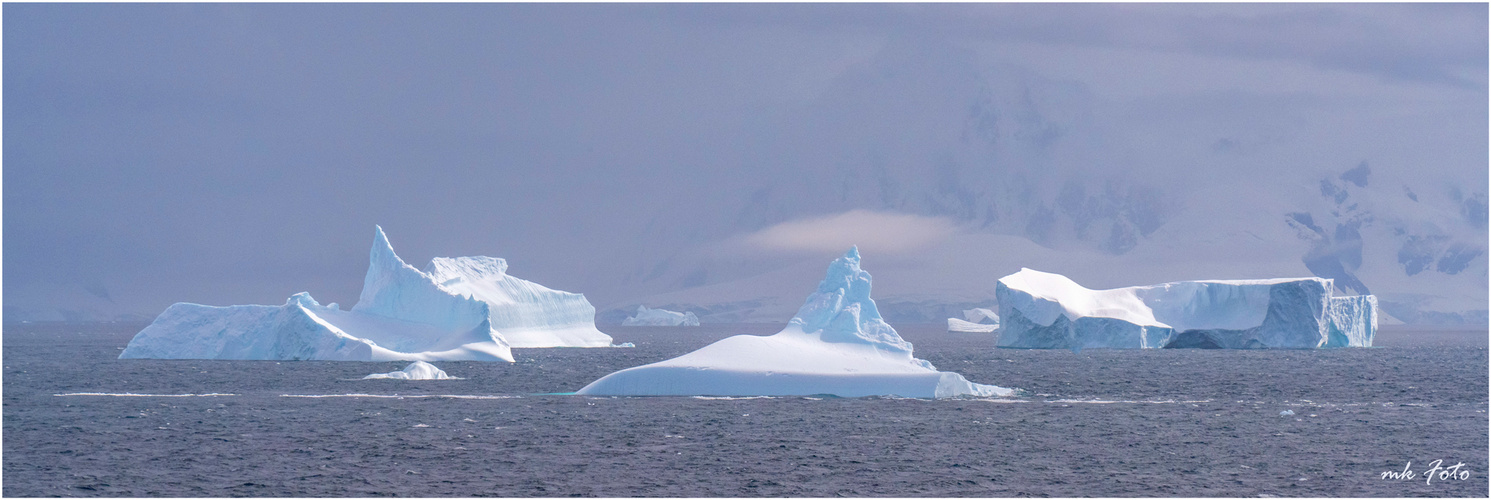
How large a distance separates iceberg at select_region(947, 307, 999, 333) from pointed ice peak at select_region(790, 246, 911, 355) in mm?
82594

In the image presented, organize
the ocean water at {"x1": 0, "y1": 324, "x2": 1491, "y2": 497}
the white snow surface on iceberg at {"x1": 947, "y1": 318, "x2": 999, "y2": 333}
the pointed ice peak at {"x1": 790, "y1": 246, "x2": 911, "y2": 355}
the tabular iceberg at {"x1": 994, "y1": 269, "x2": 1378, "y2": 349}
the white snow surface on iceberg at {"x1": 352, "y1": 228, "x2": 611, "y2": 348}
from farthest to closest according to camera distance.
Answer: the white snow surface on iceberg at {"x1": 947, "y1": 318, "x2": 999, "y2": 333} → the tabular iceberg at {"x1": 994, "y1": 269, "x2": 1378, "y2": 349} → the white snow surface on iceberg at {"x1": 352, "y1": 228, "x2": 611, "y2": 348} → the pointed ice peak at {"x1": 790, "y1": 246, "x2": 911, "y2": 355} → the ocean water at {"x1": 0, "y1": 324, "x2": 1491, "y2": 497}

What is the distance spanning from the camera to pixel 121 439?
21.3m

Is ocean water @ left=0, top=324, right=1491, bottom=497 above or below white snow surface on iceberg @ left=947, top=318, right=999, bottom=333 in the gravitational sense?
below

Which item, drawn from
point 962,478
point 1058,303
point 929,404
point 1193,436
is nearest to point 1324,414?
point 1193,436

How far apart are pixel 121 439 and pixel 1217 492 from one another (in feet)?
53.0

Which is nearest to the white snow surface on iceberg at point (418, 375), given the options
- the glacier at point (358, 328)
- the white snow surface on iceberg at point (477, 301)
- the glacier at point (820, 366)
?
the glacier at point (358, 328)

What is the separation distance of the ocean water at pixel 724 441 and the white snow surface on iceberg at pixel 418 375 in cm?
135

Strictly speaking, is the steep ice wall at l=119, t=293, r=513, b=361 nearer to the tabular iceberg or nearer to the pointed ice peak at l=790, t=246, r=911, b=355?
the pointed ice peak at l=790, t=246, r=911, b=355

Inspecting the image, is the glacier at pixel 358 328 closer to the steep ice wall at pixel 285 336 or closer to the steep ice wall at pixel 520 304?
the steep ice wall at pixel 285 336

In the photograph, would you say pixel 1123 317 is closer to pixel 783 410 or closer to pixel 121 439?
pixel 783 410

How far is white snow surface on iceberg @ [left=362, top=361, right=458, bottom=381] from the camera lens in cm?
3631

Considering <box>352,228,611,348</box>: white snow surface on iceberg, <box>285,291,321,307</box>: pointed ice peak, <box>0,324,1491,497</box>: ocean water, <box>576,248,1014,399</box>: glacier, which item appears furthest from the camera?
<box>352,228,611,348</box>: white snow surface on iceberg

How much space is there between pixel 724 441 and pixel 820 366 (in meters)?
9.60

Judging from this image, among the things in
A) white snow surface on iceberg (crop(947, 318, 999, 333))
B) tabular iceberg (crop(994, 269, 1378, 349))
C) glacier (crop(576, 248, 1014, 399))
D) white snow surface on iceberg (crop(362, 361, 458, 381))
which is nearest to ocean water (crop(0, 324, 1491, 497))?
glacier (crop(576, 248, 1014, 399))
